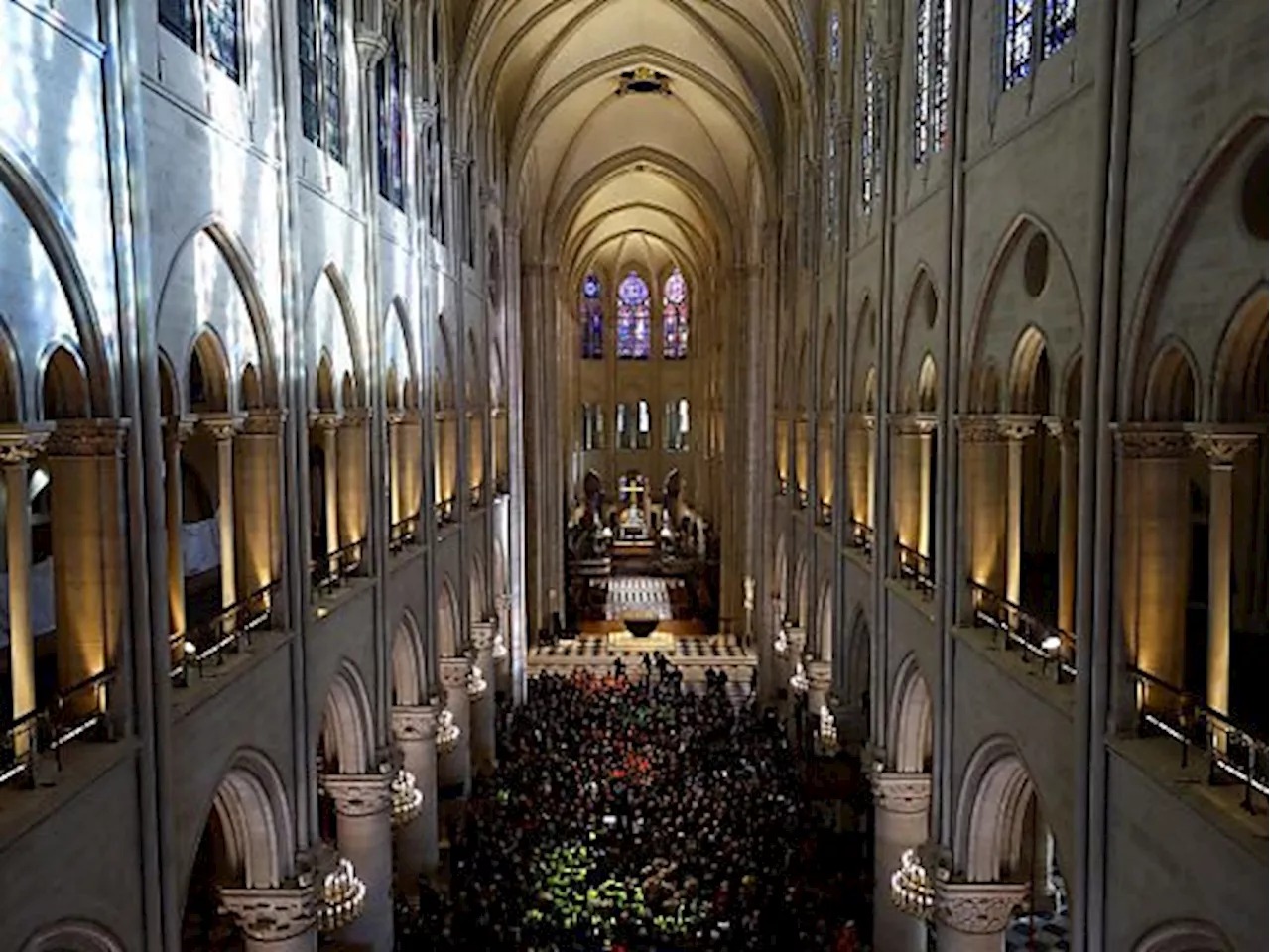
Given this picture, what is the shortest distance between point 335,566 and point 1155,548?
11.6 m

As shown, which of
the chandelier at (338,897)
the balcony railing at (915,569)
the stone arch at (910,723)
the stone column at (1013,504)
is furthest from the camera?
the stone arch at (910,723)

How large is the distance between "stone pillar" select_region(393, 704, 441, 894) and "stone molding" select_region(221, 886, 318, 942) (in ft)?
26.1

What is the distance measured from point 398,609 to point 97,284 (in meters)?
11.6

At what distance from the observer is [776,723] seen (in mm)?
32344

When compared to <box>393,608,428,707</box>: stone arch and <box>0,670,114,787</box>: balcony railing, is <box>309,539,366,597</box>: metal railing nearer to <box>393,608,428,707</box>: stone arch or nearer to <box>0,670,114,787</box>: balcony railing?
<box>393,608,428,707</box>: stone arch

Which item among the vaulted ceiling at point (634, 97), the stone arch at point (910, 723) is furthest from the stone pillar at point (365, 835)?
the vaulted ceiling at point (634, 97)

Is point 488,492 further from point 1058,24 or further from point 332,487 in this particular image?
point 1058,24

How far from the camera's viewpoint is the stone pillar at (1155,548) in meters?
10.1

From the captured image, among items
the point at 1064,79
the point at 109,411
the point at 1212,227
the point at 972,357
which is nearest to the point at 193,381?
the point at 109,411

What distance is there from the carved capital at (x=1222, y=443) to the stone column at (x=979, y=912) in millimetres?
7509

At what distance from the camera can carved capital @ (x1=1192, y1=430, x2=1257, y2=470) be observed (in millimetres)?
9016

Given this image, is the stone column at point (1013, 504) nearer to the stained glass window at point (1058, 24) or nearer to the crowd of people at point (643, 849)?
the stained glass window at point (1058, 24)

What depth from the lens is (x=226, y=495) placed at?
529 inches

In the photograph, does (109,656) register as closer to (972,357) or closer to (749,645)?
(972,357)
